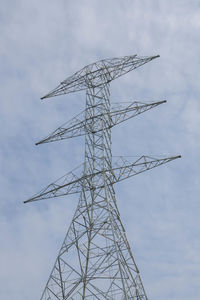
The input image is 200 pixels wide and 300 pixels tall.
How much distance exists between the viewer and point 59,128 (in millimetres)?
28969

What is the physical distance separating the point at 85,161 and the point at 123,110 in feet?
14.4

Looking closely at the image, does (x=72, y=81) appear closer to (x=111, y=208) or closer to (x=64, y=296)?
(x=111, y=208)

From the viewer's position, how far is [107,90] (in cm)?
3092

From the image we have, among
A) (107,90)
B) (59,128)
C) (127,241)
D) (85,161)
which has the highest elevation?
(107,90)

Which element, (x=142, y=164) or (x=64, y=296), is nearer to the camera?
(x=64, y=296)

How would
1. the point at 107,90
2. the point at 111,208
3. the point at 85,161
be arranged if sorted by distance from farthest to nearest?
1. the point at 107,90
2. the point at 85,161
3. the point at 111,208

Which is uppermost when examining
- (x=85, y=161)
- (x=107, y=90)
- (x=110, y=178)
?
(x=107, y=90)

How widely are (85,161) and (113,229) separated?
5.70 m

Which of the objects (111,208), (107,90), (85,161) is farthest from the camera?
(107,90)

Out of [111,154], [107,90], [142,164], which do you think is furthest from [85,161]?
[107,90]

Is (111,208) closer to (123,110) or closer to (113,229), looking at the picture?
(113,229)

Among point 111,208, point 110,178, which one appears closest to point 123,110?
point 110,178

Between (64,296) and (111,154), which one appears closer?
(64,296)

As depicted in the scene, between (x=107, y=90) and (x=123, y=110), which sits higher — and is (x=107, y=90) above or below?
above
